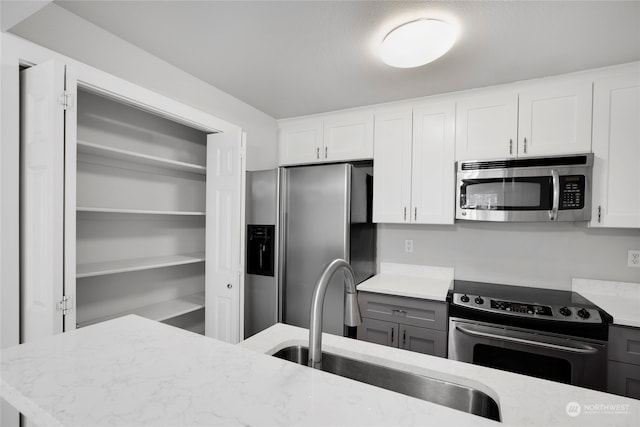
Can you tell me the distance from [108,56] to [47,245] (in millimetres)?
1161

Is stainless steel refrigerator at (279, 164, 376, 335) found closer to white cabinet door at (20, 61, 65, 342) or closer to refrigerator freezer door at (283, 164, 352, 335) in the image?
refrigerator freezer door at (283, 164, 352, 335)

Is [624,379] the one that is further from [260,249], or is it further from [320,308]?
[260,249]

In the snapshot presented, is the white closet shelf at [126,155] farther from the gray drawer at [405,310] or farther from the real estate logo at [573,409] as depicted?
the real estate logo at [573,409]

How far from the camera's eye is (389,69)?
2094 millimetres

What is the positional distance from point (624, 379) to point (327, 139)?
105 inches

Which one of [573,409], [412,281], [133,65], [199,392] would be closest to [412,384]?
[573,409]

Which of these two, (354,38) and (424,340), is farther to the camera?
(424,340)

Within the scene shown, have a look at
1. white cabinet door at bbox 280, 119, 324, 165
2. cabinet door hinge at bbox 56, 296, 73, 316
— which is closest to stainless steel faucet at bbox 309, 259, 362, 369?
cabinet door hinge at bbox 56, 296, 73, 316

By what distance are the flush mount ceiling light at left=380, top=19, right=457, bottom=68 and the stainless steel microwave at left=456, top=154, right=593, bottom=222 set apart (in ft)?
3.24

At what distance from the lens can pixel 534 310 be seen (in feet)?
6.26

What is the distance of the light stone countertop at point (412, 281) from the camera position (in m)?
2.24

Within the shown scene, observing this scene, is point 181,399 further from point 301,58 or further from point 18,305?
point 301,58

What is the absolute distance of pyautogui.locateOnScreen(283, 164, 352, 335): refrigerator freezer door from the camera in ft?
7.94

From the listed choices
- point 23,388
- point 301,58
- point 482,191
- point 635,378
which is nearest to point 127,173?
point 301,58
